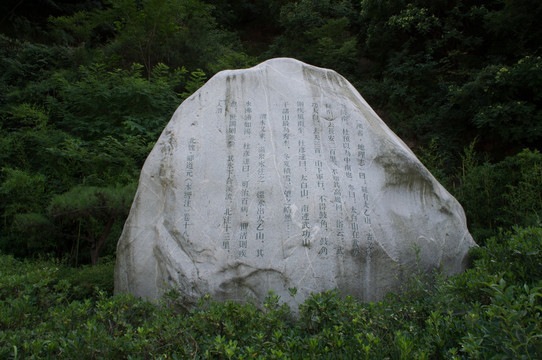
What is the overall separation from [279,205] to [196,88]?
4895mm

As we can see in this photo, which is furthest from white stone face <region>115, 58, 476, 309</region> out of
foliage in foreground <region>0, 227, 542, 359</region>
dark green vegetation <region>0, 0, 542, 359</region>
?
foliage in foreground <region>0, 227, 542, 359</region>

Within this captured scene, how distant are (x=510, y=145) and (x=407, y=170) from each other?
4188 mm

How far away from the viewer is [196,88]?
768 cm

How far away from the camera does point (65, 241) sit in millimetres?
5535

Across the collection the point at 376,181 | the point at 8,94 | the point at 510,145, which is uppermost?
the point at 8,94

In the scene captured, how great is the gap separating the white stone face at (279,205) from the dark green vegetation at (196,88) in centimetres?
35

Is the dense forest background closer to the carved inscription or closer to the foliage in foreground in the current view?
the carved inscription

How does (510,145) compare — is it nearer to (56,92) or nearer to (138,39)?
→ (138,39)

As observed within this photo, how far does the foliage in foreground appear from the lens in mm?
1743

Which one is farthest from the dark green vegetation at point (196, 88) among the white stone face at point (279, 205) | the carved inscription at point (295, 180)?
the carved inscription at point (295, 180)

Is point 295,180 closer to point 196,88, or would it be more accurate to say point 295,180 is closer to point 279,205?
point 279,205

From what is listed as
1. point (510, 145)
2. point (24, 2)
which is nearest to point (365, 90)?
Answer: point (510, 145)

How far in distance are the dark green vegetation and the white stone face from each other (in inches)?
14.0

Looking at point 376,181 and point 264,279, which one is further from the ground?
point 376,181
